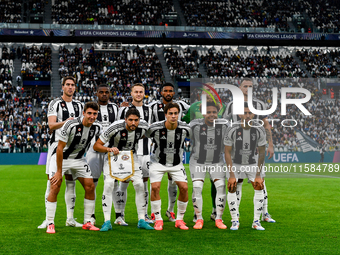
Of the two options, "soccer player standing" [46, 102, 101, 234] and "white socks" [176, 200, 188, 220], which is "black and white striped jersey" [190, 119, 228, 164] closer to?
"white socks" [176, 200, 188, 220]

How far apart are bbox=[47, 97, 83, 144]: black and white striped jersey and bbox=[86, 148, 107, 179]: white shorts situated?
732 mm

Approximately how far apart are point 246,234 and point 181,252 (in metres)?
1.55

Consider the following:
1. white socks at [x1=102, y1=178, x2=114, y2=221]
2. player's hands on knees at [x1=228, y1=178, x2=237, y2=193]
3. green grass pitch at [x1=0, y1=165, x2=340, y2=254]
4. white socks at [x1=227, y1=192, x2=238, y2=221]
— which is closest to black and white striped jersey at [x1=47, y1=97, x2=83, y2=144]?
white socks at [x1=102, y1=178, x2=114, y2=221]

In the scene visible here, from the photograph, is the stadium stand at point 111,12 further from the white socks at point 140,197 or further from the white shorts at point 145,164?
the white socks at point 140,197

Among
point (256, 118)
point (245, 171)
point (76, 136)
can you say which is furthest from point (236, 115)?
point (76, 136)

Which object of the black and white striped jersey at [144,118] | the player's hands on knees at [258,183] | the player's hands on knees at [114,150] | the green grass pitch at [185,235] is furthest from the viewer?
the black and white striped jersey at [144,118]

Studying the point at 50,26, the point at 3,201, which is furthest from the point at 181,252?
the point at 50,26

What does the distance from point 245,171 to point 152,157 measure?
1622mm

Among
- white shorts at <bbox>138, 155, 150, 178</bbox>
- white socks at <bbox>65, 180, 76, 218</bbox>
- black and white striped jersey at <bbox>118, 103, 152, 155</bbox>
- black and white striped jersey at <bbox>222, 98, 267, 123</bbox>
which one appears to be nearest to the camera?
white socks at <bbox>65, 180, 76, 218</bbox>

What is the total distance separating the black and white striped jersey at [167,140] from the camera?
7363 mm

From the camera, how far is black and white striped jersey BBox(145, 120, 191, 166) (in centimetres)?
736

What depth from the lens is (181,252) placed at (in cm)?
562

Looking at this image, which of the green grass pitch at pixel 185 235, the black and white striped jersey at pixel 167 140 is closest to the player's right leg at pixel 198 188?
the green grass pitch at pixel 185 235

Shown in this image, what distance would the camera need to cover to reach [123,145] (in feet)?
23.9
